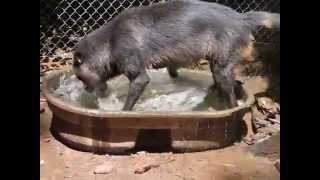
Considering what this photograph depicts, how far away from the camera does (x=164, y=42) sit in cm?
634

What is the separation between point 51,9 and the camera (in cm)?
866

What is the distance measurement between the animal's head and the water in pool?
8.0 inches

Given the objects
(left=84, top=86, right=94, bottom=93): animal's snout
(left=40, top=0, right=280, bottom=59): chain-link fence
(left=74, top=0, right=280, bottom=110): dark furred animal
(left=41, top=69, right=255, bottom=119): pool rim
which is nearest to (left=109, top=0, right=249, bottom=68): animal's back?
(left=74, top=0, right=280, bottom=110): dark furred animal

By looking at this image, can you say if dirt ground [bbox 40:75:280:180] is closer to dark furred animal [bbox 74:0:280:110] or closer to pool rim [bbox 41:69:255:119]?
pool rim [bbox 41:69:255:119]

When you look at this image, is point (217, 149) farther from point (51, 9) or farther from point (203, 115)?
point (51, 9)

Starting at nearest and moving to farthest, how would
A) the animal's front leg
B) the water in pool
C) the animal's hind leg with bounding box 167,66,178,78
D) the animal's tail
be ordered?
the animal's front leg, the animal's tail, the water in pool, the animal's hind leg with bounding box 167,66,178,78

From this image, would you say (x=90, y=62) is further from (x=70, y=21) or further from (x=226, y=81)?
(x=70, y=21)

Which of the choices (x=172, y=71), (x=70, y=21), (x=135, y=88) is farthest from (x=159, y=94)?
(x=70, y=21)

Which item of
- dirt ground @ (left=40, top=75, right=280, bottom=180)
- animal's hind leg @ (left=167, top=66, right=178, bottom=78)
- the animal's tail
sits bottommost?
dirt ground @ (left=40, top=75, right=280, bottom=180)

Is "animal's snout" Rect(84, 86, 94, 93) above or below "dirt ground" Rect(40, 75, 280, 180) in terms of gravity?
above

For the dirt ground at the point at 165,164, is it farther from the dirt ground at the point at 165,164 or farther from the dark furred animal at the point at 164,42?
the dark furred animal at the point at 164,42

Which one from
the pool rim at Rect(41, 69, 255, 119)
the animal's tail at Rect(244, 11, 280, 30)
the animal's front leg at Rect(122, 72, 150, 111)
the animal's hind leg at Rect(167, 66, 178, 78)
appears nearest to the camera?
the pool rim at Rect(41, 69, 255, 119)

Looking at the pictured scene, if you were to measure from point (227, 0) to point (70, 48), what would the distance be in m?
2.37

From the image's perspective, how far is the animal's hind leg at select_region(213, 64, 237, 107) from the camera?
Answer: 6.30 m
